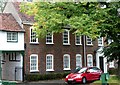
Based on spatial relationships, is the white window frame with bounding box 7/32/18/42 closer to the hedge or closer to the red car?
the hedge

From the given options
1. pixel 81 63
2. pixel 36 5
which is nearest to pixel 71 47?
pixel 81 63

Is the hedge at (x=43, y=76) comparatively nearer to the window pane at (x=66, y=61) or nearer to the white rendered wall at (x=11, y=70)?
the white rendered wall at (x=11, y=70)

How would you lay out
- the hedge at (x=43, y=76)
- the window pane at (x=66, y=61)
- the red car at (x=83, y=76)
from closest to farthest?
1. the red car at (x=83, y=76)
2. the hedge at (x=43, y=76)
3. the window pane at (x=66, y=61)

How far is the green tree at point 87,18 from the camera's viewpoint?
1994cm

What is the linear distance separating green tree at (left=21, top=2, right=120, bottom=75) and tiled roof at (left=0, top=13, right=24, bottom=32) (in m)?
7.31

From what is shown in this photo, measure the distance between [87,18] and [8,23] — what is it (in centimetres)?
1132

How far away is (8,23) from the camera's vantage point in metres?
29.2

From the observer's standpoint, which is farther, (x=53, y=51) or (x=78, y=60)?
(x=78, y=60)

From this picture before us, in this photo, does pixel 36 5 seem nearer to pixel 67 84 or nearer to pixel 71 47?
pixel 67 84

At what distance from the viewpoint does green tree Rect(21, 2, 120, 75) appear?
19938 mm

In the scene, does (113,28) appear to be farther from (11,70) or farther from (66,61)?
(66,61)

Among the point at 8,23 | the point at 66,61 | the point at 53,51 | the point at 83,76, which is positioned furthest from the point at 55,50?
the point at 83,76

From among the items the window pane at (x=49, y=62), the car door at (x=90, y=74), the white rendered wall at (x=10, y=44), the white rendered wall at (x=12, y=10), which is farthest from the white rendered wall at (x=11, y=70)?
the car door at (x=90, y=74)

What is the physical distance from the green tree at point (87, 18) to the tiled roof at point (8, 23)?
7310 mm
